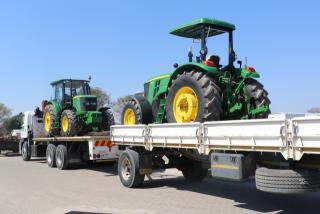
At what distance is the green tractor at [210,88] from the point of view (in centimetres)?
884

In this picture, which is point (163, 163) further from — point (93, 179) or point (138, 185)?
point (93, 179)

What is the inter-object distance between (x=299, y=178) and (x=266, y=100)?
3.16 m

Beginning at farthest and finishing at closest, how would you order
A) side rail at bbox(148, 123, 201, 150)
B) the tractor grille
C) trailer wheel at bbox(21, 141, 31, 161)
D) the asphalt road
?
trailer wheel at bbox(21, 141, 31, 161) → the tractor grille → side rail at bbox(148, 123, 201, 150) → the asphalt road

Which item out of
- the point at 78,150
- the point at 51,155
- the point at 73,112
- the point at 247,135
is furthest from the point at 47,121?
the point at 247,135

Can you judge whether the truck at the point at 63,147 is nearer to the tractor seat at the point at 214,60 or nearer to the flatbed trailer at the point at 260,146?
the flatbed trailer at the point at 260,146

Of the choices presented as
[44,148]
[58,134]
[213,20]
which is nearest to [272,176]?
[213,20]

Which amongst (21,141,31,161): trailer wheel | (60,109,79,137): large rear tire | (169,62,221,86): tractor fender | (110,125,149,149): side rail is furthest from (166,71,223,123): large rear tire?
(21,141,31,161): trailer wheel

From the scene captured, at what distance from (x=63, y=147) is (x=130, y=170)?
20.4 feet

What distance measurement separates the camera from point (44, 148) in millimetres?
20516

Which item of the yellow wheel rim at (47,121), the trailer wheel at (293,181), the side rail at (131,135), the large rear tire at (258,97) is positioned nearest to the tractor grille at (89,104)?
the yellow wheel rim at (47,121)

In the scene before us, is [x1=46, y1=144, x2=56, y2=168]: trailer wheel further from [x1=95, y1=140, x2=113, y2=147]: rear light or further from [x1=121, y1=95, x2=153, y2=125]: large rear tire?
[x1=121, y1=95, x2=153, y2=125]: large rear tire

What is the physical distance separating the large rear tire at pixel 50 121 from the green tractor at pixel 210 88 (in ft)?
28.8

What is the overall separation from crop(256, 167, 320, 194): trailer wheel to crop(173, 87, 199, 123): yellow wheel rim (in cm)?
273

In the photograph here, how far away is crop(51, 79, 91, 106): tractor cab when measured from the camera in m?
18.5
